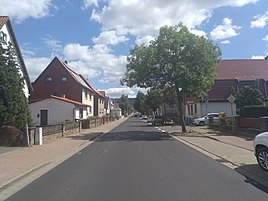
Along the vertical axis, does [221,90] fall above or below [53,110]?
above

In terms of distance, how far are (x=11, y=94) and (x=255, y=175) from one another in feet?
47.2

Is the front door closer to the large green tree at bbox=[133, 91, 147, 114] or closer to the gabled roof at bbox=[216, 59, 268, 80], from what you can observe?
the gabled roof at bbox=[216, 59, 268, 80]

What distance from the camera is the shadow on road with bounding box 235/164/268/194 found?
320 inches

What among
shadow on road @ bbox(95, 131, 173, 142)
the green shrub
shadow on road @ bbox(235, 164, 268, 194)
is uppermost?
the green shrub

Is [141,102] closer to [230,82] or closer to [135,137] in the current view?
[230,82]

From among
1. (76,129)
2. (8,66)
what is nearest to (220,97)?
(76,129)

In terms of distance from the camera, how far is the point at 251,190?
756cm

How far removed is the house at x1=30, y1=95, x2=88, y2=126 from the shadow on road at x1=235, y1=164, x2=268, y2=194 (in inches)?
1379

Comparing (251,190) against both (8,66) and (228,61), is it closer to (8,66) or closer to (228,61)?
(8,66)

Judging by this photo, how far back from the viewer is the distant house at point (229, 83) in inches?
1918

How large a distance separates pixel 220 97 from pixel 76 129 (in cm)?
2290

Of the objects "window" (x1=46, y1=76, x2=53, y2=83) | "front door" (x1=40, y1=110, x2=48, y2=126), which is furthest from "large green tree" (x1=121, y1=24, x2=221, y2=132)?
"window" (x1=46, y1=76, x2=53, y2=83)

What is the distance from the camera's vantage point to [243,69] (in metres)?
54.8

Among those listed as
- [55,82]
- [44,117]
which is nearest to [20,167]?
[44,117]
